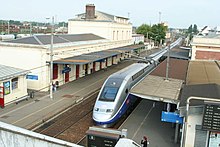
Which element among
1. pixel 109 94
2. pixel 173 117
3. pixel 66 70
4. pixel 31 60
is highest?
pixel 31 60

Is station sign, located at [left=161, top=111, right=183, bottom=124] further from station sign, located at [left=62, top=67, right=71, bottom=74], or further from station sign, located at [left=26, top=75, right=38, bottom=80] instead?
station sign, located at [left=62, top=67, right=71, bottom=74]

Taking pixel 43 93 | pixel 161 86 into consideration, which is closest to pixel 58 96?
pixel 43 93

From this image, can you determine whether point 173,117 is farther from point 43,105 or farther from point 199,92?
point 43,105

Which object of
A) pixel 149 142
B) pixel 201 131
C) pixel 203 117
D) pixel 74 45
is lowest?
pixel 149 142

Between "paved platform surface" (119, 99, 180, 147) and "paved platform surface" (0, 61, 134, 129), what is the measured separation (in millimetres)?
5539

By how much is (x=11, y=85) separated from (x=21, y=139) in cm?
1823

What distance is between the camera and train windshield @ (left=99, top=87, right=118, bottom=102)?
55.7 ft

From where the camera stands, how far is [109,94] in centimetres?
1720

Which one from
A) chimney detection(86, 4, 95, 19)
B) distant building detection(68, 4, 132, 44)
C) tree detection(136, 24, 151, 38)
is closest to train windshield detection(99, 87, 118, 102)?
distant building detection(68, 4, 132, 44)

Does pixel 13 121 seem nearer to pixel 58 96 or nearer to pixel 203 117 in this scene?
pixel 58 96

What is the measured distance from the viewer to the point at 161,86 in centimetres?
1720

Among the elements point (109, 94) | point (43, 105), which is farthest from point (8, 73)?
point (109, 94)

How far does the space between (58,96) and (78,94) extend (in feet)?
6.41

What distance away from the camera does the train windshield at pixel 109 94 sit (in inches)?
668
